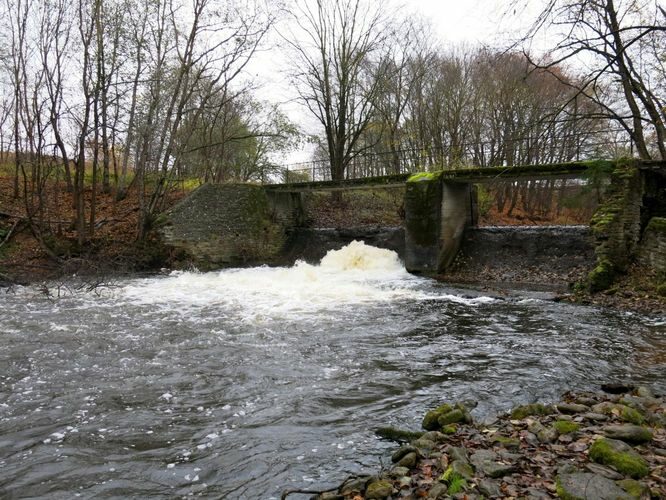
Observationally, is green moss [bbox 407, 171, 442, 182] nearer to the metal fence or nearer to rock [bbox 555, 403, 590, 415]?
the metal fence

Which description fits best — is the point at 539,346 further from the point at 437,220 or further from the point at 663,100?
the point at 663,100

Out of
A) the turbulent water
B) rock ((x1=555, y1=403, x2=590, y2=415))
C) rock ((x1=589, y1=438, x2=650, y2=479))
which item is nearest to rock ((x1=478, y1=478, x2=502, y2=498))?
rock ((x1=589, y1=438, x2=650, y2=479))

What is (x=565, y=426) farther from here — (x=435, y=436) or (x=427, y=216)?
(x=427, y=216)

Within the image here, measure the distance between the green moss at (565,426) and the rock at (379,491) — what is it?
162cm

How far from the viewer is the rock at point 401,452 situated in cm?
363

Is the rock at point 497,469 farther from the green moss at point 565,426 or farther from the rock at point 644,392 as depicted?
the rock at point 644,392

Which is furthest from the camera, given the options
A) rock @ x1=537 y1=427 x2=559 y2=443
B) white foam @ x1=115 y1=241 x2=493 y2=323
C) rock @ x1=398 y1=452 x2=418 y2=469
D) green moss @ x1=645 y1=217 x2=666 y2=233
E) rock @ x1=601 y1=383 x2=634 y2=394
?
white foam @ x1=115 y1=241 x2=493 y2=323

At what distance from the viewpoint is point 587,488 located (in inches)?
109

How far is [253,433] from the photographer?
4250mm

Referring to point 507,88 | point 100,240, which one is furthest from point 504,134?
point 100,240

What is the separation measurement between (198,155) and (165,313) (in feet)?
58.0

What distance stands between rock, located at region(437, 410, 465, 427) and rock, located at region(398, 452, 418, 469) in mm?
760

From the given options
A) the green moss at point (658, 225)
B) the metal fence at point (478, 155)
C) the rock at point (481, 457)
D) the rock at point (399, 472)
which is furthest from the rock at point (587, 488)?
the metal fence at point (478, 155)

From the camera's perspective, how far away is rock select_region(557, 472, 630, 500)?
8.82 feet
